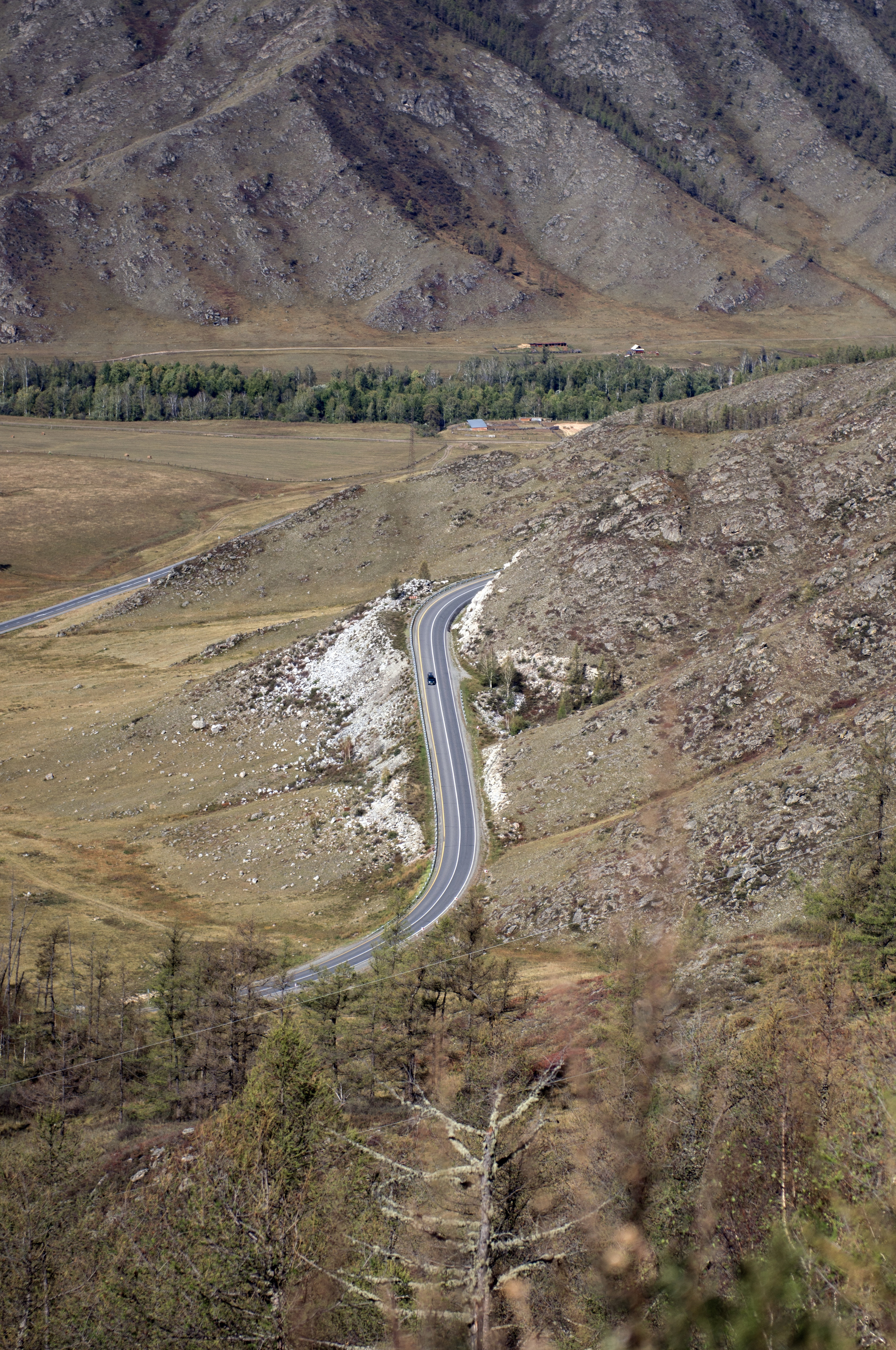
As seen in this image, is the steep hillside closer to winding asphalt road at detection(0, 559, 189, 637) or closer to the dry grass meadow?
the dry grass meadow

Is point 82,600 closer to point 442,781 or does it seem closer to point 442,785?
point 442,781

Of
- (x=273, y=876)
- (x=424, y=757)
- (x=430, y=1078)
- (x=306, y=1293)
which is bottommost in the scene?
(x=273, y=876)

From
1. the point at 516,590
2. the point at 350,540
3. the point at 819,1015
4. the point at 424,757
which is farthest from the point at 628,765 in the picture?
the point at 350,540

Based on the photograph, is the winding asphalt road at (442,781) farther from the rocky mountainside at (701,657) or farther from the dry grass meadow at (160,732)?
the dry grass meadow at (160,732)

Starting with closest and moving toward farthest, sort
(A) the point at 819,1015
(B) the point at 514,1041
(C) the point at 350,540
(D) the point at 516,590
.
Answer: (A) the point at 819,1015
(B) the point at 514,1041
(D) the point at 516,590
(C) the point at 350,540

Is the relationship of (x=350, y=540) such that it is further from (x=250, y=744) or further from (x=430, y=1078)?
(x=430, y=1078)

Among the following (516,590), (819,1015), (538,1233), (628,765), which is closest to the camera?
(538,1233)

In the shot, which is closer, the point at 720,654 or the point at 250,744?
the point at 720,654

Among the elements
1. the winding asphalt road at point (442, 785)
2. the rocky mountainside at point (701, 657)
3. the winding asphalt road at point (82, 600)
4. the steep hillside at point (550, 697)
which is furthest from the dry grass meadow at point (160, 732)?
the rocky mountainside at point (701, 657)

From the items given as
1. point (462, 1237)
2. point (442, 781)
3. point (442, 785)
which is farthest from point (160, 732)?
point (462, 1237)
